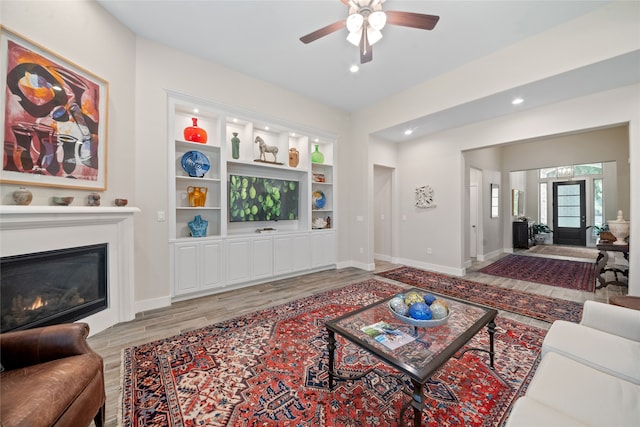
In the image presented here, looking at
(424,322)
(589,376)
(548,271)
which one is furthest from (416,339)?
(548,271)

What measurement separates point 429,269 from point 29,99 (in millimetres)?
5903

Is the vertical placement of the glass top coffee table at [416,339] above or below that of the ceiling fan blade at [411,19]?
below

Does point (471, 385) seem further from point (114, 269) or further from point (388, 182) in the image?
point (388, 182)

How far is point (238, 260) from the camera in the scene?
3.72 meters

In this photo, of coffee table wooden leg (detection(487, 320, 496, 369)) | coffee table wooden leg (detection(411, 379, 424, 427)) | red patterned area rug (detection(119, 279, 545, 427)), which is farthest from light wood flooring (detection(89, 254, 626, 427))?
coffee table wooden leg (detection(411, 379, 424, 427))

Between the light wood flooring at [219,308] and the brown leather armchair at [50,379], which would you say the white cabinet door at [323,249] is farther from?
the brown leather armchair at [50,379]

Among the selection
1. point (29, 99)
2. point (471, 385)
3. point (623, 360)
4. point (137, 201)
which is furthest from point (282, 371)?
point (29, 99)

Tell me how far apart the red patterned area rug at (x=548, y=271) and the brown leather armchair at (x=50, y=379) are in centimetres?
555

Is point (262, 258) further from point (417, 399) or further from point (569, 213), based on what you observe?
point (569, 213)

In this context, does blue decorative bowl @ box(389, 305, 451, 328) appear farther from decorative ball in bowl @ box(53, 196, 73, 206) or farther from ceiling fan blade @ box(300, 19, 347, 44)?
decorative ball in bowl @ box(53, 196, 73, 206)

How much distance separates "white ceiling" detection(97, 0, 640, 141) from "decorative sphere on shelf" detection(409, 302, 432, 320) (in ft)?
9.41

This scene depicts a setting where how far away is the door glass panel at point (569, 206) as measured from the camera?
8.16 meters

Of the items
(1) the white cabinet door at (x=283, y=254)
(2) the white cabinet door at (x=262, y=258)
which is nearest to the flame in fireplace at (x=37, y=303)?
(2) the white cabinet door at (x=262, y=258)

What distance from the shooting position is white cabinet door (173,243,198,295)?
10.5 feet
